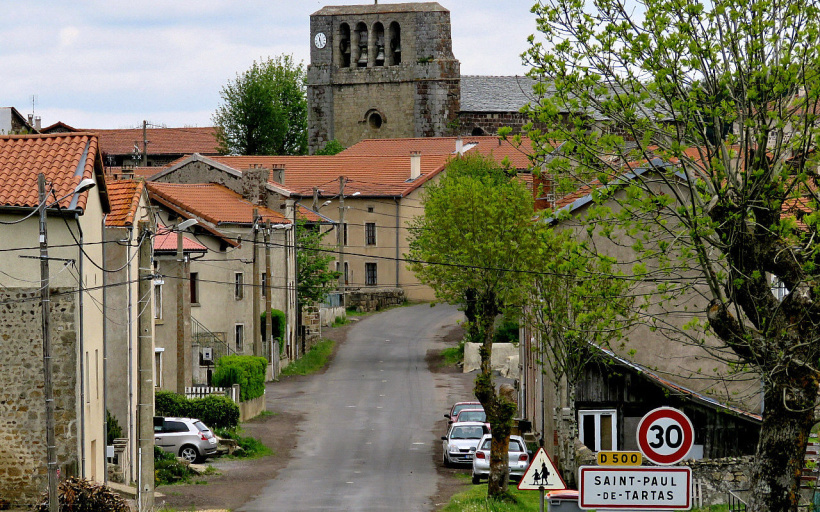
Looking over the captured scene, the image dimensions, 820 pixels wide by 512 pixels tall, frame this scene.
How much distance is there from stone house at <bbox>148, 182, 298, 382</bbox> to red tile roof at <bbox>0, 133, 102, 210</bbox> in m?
12.2

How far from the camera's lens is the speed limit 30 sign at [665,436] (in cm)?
1274

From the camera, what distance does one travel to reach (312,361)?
52.2m

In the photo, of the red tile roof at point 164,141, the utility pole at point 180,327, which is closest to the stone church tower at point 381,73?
the red tile roof at point 164,141

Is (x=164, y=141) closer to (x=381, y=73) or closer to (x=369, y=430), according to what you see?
(x=381, y=73)

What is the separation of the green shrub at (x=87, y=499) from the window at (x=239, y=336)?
2633cm

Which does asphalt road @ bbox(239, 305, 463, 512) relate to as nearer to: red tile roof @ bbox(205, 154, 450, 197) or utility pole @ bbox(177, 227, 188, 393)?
utility pole @ bbox(177, 227, 188, 393)

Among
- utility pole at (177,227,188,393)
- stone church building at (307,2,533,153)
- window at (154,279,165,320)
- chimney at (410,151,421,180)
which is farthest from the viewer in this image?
stone church building at (307,2,533,153)

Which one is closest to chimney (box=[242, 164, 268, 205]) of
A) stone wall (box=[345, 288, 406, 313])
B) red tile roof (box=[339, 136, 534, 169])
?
stone wall (box=[345, 288, 406, 313])

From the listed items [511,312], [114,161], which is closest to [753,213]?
[511,312]

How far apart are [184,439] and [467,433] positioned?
7.44 metres

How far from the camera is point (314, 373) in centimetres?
4994

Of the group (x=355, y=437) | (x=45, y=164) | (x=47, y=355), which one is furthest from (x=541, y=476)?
(x=355, y=437)

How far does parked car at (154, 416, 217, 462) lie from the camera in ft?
106

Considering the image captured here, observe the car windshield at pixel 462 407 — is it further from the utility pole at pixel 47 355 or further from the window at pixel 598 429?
the utility pole at pixel 47 355
